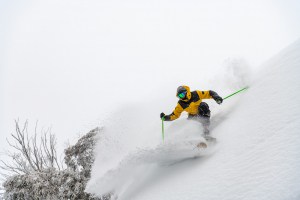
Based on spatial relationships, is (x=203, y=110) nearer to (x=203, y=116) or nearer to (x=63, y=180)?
(x=203, y=116)

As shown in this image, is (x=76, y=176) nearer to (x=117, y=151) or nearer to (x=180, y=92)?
(x=117, y=151)

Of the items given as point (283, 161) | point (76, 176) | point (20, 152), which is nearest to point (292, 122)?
point (283, 161)

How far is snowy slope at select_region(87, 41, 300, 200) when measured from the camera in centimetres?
283

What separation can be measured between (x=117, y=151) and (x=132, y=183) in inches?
47.2

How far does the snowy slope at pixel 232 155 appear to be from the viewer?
9.29 ft

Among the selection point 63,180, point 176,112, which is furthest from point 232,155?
point 63,180

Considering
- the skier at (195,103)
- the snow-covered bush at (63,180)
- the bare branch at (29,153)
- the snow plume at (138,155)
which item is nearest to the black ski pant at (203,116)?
the skier at (195,103)

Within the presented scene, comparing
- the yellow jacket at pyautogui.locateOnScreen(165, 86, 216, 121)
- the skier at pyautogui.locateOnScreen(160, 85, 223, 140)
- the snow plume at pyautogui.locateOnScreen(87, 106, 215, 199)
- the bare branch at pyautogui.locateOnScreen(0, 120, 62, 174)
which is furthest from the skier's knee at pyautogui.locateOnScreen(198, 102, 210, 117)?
the bare branch at pyautogui.locateOnScreen(0, 120, 62, 174)

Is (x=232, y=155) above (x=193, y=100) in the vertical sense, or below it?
below

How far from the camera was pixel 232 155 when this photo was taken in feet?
11.9

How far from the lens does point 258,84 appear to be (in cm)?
497

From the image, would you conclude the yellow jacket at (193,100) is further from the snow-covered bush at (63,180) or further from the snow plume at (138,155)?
the snow-covered bush at (63,180)

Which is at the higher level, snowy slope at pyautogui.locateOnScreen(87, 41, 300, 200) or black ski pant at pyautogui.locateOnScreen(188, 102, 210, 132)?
black ski pant at pyautogui.locateOnScreen(188, 102, 210, 132)

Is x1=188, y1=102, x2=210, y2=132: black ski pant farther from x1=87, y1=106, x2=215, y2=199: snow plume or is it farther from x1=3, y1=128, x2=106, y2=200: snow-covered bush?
x1=3, y1=128, x2=106, y2=200: snow-covered bush
